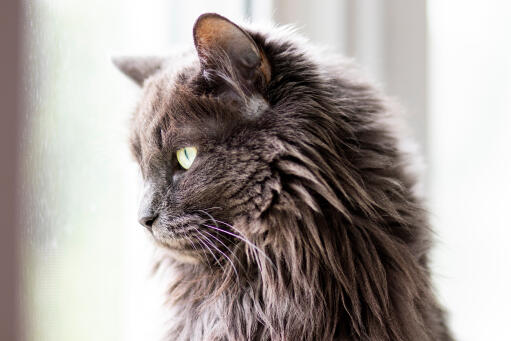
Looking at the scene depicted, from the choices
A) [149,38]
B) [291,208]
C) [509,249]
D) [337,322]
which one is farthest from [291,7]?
[509,249]

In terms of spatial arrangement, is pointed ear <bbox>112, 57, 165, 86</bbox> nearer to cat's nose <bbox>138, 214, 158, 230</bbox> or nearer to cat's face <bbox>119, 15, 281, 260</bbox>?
cat's face <bbox>119, 15, 281, 260</bbox>

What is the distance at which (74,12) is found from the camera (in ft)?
3.54

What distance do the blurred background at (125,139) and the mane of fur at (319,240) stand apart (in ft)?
0.63

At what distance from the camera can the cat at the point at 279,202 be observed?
0.92 m

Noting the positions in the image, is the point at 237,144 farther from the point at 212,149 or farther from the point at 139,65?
the point at 139,65

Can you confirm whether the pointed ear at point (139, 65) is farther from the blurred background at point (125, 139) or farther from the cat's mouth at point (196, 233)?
the cat's mouth at point (196, 233)

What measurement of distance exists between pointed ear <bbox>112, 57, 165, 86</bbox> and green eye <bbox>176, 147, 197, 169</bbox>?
27 centimetres

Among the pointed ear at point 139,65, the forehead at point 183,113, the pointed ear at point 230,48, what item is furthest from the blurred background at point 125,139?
the pointed ear at point 230,48

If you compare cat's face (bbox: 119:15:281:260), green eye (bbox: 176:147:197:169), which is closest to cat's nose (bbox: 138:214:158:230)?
cat's face (bbox: 119:15:281:260)

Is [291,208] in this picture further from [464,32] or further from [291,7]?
[464,32]

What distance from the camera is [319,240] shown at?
0.91 meters

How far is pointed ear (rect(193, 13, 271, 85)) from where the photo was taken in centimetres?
88

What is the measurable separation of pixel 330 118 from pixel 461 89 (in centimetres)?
105

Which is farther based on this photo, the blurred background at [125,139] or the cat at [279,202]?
the cat at [279,202]
